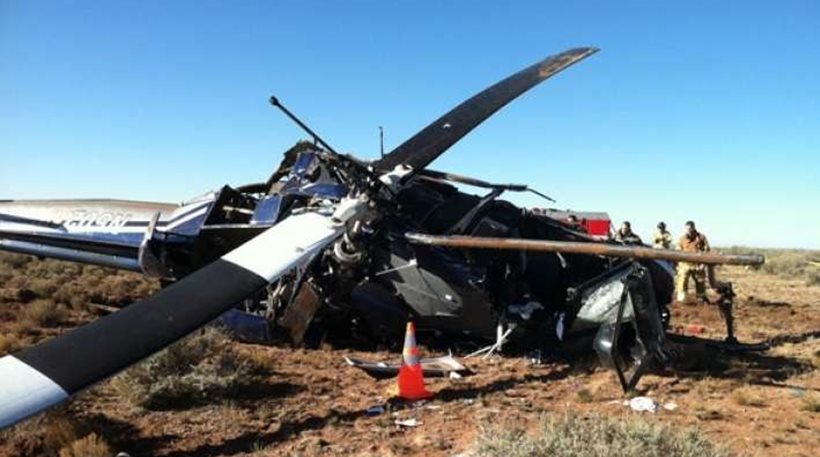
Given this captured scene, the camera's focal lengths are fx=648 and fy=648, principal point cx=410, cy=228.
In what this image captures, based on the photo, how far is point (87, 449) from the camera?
483 cm

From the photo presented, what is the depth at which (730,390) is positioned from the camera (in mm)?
6758

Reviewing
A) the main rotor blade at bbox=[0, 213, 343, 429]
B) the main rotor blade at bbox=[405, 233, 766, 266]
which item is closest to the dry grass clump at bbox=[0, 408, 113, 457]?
the main rotor blade at bbox=[0, 213, 343, 429]

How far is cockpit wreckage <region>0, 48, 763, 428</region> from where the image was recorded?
19.5ft

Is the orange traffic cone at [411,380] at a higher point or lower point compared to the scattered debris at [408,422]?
higher

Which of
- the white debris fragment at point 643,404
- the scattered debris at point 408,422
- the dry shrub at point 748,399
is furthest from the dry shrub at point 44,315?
the dry shrub at point 748,399

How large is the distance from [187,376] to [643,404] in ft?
14.7

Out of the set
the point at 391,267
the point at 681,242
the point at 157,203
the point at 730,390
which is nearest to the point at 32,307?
the point at 157,203

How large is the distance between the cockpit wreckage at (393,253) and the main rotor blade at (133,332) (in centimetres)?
3

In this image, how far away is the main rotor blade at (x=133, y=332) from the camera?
10.8ft

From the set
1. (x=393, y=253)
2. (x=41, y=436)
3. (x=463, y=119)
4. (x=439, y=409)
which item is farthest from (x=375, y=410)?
(x=463, y=119)

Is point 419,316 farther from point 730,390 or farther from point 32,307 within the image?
point 32,307

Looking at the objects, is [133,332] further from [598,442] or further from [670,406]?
[670,406]

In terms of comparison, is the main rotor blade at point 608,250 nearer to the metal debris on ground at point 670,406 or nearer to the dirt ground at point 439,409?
the dirt ground at point 439,409

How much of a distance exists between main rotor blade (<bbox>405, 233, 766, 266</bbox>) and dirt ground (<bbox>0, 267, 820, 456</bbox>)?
1506mm
